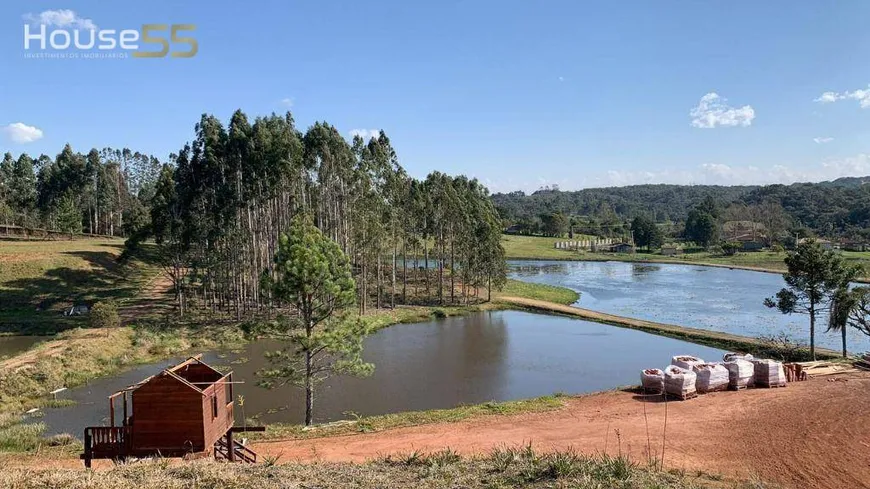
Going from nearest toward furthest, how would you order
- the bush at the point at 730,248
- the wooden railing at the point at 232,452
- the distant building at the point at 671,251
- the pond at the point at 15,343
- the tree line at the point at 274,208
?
the wooden railing at the point at 232,452 → the pond at the point at 15,343 → the tree line at the point at 274,208 → the bush at the point at 730,248 → the distant building at the point at 671,251

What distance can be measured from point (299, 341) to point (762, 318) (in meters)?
41.9

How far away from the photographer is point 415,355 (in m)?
33.7

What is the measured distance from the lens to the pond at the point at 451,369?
953 inches

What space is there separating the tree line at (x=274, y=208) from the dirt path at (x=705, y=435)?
59.5 feet

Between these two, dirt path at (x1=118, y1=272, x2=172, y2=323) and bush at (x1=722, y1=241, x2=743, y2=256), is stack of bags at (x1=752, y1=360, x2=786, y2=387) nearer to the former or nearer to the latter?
dirt path at (x1=118, y1=272, x2=172, y2=323)

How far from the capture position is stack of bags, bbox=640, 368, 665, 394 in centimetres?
2247

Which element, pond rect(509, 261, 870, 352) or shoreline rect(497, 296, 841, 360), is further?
pond rect(509, 261, 870, 352)

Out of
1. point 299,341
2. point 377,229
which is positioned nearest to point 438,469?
point 299,341

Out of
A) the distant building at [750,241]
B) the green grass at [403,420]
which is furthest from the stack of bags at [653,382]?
the distant building at [750,241]

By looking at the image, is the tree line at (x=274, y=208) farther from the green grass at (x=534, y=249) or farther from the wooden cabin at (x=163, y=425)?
the green grass at (x=534, y=249)

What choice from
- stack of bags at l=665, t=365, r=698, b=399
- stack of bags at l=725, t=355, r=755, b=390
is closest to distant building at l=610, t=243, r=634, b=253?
stack of bags at l=725, t=355, r=755, b=390

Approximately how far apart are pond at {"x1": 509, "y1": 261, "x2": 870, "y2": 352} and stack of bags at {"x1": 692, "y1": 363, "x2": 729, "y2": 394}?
18941mm

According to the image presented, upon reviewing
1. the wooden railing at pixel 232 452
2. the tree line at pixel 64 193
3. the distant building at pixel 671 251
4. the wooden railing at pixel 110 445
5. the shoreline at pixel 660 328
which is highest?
the tree line at pixel 64 193

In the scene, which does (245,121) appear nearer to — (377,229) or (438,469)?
(377,229)
